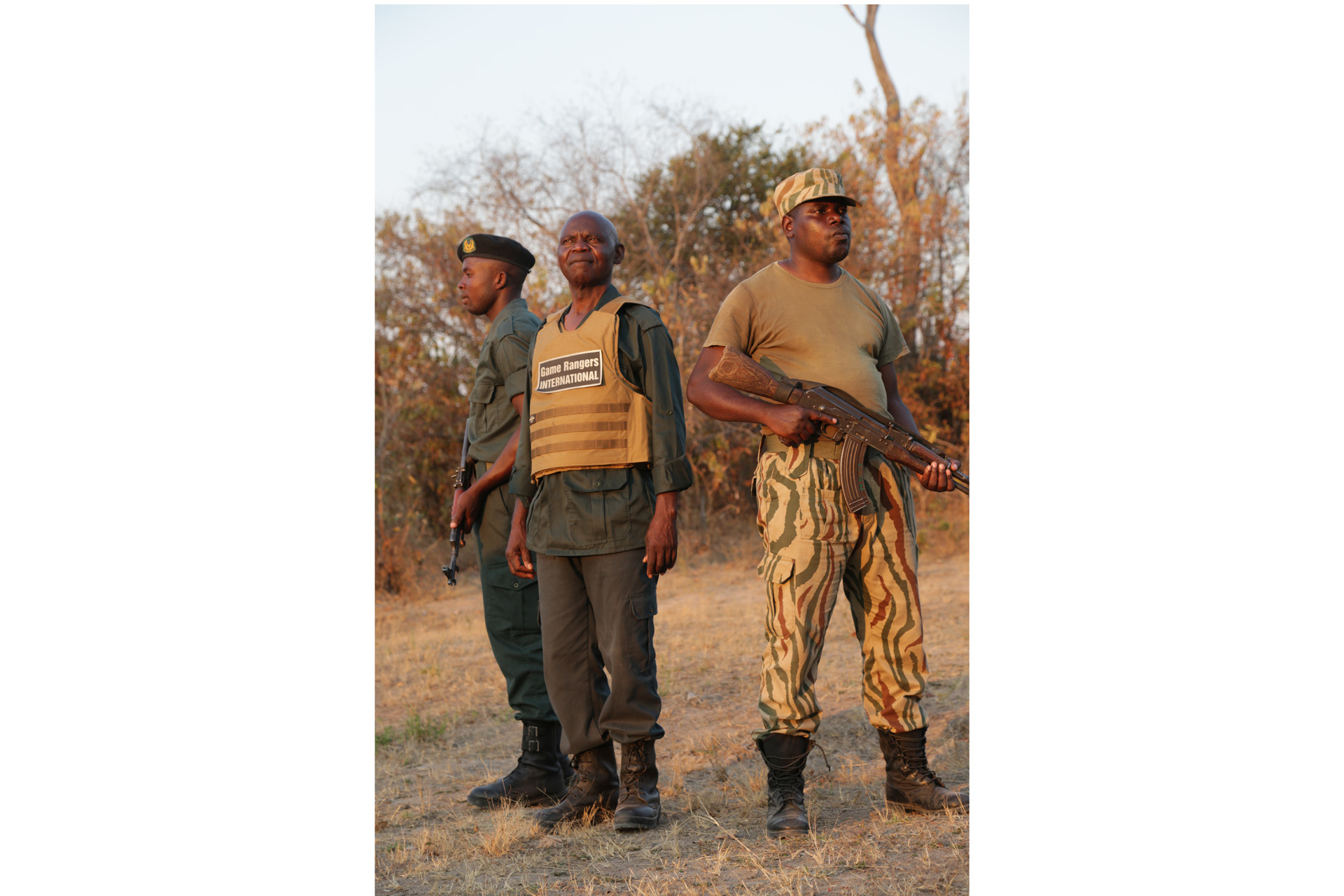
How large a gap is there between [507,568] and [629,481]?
0.84 metres

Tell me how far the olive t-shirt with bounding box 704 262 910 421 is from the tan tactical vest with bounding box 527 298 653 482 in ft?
1.14

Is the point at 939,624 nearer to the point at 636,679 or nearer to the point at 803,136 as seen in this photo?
the point at 636,679

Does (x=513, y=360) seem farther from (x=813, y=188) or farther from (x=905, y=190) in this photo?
(x=905, y=190)

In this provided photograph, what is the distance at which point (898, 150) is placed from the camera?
11188 millimetres

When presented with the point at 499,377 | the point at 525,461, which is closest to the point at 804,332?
the point at 525,461

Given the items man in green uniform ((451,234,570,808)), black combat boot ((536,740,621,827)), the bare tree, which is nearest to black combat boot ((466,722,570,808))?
man in green uniform ((451,234,570,808))

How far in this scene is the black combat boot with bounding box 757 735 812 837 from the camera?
122 inches

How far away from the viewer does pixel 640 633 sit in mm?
3307

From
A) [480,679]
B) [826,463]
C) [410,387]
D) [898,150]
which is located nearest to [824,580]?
[826,463]

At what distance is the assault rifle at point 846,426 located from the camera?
306cm

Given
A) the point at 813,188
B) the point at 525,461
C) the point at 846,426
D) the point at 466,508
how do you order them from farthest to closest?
the point at 466,508
the point at 525,461
the point at 813,188
the point at 846,426

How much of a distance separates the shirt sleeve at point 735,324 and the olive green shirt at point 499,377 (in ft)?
3.01

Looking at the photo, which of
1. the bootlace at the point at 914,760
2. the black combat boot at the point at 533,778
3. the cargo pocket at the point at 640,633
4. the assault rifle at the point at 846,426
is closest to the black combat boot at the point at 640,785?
the cargo pocket at the point at 640,633

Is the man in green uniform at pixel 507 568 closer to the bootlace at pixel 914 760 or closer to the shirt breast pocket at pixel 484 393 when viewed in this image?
the shirt breast pocket at pixel 484 393
